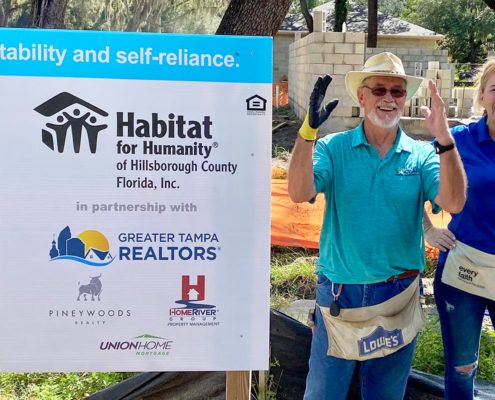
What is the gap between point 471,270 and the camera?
111 inches

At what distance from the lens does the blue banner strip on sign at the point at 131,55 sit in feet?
7.08

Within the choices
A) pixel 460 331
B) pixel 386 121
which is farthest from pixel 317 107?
pixel 460 331

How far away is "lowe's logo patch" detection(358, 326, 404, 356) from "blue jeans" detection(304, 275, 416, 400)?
0.07 meters

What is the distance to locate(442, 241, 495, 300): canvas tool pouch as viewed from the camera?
2.83 metres

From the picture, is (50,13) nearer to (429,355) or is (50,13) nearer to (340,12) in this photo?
(429,355)

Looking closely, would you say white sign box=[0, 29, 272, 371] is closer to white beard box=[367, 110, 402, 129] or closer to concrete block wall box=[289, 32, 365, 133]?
white beard box=[367, 110, 402, 129]

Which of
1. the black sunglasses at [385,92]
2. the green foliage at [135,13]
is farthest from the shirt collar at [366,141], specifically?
the green foliage at [135,13]

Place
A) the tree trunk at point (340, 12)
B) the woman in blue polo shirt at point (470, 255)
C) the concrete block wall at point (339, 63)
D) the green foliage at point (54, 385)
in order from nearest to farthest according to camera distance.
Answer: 1. the woman in blue polo shirt at point (470, 255)
2. the green foliage at point (54, 385)
3. the concrete block wall at point (339, 63)
4. the tree trunk at point (340, 12)

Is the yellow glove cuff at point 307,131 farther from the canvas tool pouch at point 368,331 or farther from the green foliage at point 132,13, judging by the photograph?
the green foliage at point 132,13

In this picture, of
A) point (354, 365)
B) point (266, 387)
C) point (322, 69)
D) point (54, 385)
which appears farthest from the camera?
point (322, 69)

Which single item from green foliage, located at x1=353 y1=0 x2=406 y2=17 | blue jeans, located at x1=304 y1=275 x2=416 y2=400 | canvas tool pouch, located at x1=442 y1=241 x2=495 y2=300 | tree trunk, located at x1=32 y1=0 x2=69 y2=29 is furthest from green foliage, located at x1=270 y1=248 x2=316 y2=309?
green foliage, located at x1=353 y1=0 x2=406 y2=17

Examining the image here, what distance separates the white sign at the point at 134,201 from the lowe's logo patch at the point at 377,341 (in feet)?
1.25

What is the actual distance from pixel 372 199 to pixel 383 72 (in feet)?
1.53

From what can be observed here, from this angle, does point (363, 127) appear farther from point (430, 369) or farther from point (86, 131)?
point (430, 369)
